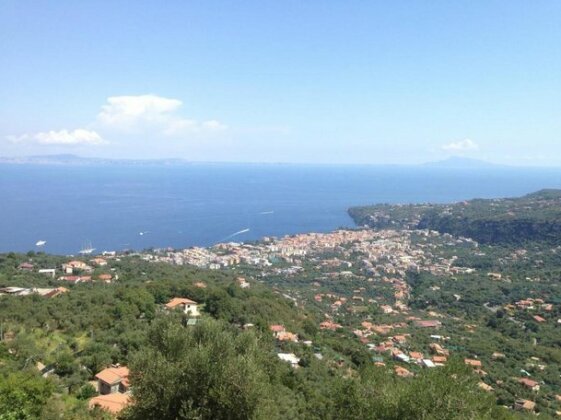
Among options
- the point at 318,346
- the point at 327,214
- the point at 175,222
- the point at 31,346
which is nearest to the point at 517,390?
the point at 318,346

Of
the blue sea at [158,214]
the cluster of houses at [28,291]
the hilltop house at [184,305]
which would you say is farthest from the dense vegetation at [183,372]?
the blue sea at [158,214]

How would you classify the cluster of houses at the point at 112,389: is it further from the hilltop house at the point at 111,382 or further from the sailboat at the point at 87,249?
the sailboat at the point at 87,249

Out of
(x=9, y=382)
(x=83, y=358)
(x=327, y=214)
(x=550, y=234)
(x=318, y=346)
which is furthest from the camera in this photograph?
(x=327, y=214)

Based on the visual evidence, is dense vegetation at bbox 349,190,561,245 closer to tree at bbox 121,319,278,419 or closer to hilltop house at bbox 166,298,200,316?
hilltop house at bbox 166,298,200,316

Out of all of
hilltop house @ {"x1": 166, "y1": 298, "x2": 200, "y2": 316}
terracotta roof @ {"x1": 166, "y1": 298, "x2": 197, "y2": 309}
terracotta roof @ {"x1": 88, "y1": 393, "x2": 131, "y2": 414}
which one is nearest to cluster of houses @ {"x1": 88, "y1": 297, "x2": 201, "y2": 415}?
terracotta roof @ {"x1": 88, "y1": 393, "x2": 131, "y2": 414}

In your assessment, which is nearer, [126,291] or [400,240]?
[126,291]

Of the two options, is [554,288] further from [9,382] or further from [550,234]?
[9,382]
